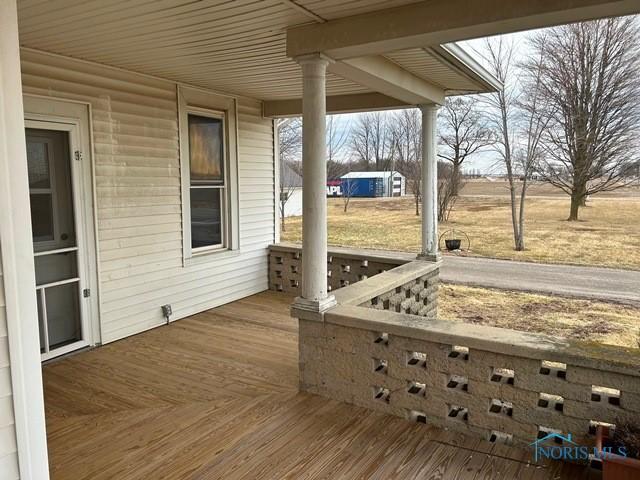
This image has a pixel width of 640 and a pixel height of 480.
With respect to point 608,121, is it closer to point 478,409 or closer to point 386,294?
point 386,294

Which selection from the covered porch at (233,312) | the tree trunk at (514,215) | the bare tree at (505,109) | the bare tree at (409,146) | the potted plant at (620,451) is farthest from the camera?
the bare tree at (409,146)

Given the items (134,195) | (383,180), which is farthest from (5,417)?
(383,180)

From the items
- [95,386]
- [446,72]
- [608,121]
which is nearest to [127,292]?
[95,386]

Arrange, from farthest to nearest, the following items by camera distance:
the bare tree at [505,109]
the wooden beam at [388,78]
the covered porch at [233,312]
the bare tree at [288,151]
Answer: the bare tree at [288,151], the bare tree at [505,109], the wooden beam at [388,78], the covered porch at [233,312]

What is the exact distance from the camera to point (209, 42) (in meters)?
3.62

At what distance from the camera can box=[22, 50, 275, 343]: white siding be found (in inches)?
168

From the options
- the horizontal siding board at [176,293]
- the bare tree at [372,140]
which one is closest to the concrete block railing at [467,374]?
the horizontal siding board at [176,293]

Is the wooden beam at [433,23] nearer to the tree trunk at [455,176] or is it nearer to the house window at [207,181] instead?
the house window at [207,181]

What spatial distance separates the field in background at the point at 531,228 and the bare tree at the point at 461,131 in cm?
98

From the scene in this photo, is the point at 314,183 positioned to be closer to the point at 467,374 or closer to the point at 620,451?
the point at 467,374

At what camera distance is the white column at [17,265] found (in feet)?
4.80

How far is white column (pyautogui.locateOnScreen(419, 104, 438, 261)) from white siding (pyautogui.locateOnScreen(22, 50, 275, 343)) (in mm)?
2522

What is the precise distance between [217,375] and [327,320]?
1148 millimetres

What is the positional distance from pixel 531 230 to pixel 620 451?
11716 millimetres
